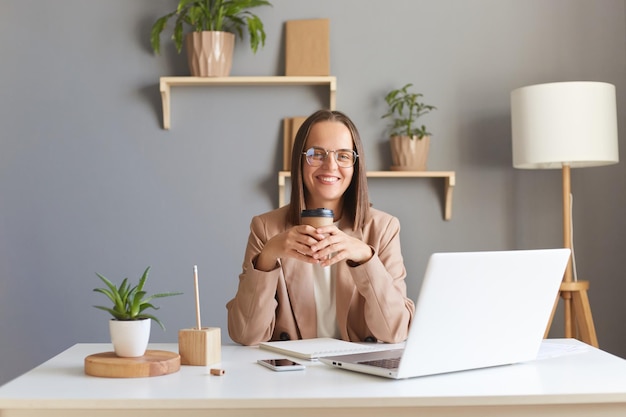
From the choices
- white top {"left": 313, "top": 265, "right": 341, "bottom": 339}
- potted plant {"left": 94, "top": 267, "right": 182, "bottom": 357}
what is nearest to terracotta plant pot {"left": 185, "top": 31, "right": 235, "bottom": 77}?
white top {"left": 313, "top": 265, "right": 341, "bottom": 339}

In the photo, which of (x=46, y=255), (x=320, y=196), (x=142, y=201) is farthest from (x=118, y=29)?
(x=320, y=196)

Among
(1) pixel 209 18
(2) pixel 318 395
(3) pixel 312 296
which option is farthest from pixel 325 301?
(1) pixel 209 18

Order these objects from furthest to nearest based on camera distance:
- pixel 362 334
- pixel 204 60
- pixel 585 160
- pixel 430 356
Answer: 1. pixel 204 60
2. pixel 585 160
3. pixel 362 334
4. pixel 430 356

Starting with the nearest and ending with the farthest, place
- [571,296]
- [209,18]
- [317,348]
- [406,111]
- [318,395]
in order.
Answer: [318,395] < [317,348] < [571,296] < [209,18] < [406,111]

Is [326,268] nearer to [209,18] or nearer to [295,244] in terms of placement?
[295,244]

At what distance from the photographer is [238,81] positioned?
321cm

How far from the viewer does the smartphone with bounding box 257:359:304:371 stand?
1.40 m

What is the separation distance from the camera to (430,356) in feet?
4.25

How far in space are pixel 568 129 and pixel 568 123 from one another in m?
0.02

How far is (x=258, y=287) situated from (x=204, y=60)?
5.16 ft

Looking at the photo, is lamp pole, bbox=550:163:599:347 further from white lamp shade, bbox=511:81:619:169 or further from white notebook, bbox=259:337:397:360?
white notebook, bbox=259:337:397:360

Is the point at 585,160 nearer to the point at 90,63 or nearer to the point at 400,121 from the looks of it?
the point at 400,121

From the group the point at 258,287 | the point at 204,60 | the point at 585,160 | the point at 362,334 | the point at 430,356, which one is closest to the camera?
the point at 430,356

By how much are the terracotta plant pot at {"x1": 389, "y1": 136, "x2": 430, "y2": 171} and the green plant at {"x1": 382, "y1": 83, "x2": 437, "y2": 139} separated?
1.0 inches
